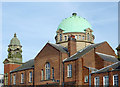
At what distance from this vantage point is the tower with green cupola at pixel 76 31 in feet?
192

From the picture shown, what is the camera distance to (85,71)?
149 feet

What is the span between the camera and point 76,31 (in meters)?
58.7

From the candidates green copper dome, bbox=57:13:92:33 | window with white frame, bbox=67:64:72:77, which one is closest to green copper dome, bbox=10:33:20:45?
green copper dome, bbox=57:13:92:33

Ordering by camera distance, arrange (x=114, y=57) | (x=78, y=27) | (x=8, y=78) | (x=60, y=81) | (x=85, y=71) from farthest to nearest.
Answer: (x=8, y=78)
(x=78, y=27)
(x=114, y=57)
(x=60, y=81)
(x=85, y=71)

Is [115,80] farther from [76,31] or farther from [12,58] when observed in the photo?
[12,58]

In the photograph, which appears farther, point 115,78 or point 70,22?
point 70,22

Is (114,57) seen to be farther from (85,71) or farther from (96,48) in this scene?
(85,71)

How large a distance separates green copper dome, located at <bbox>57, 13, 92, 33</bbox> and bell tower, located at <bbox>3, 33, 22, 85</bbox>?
12843 millimetres

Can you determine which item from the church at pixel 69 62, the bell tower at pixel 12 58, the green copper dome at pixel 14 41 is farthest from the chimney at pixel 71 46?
the green copper dome at pixel 14 41

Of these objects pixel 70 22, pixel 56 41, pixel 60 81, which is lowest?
pixel 60 81

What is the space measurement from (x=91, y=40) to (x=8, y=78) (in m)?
22.3

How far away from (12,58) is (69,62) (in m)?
21.9

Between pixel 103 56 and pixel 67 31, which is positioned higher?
pixel 67 31

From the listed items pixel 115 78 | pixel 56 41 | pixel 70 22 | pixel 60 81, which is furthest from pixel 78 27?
pixel 115 78
